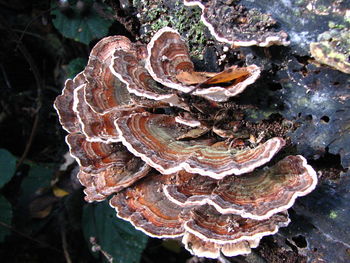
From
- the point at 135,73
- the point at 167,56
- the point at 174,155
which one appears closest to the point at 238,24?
the point at 167,56

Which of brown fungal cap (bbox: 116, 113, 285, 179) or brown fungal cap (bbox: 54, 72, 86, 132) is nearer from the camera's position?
brown fungal cap (bbox: 116, 113, 285, 179)

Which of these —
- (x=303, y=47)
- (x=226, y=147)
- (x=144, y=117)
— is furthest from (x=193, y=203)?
(x=303, y=47)

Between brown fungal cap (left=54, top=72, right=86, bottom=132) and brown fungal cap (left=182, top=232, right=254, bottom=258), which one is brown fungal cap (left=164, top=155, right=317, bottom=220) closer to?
brown fungal cap (left=182, top=232, right=254, bottom=258)

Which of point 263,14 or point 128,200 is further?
point 128,200

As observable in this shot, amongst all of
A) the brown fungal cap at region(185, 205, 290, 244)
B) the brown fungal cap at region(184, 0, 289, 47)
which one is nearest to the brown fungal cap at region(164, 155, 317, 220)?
the brown fungal cap at region(185, 205, 290, 244)

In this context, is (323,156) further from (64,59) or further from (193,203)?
(64,59)

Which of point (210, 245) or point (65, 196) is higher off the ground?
point (210, 245)

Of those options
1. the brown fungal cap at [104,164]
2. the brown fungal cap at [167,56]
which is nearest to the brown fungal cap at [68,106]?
the brown fungal cap at [104,164]
